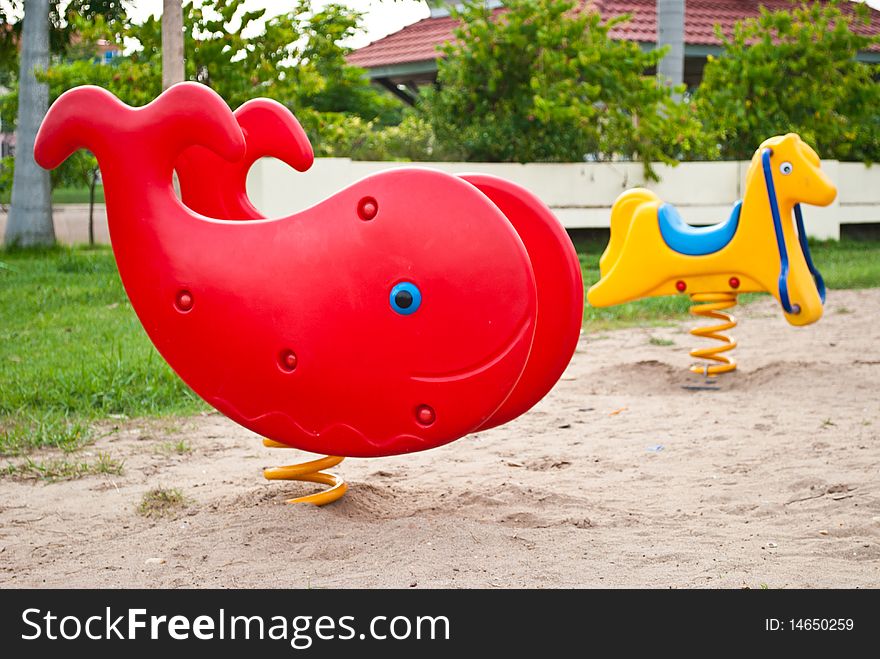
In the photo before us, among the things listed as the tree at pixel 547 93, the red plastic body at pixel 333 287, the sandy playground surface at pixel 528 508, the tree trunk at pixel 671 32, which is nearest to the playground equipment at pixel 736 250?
the sandy playground surface at pixel 528 508

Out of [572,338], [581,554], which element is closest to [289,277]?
[572,338]

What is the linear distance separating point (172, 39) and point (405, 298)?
21.0 ft

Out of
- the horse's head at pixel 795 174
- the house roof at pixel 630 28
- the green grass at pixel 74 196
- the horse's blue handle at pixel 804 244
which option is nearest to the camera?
the horse's head at pixel 795 174

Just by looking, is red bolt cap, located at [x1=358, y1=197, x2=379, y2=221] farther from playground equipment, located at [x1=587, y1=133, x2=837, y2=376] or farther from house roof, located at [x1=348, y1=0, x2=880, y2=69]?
house roof, located at [x1=348, y1=0, x2=880, y2=69]

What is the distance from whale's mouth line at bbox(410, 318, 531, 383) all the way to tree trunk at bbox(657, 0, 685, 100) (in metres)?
14.3

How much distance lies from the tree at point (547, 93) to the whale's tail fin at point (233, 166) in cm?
1174

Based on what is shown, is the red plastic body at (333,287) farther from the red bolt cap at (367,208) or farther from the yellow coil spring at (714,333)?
the yellow coil spring at (714,333)

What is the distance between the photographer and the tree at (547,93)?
15977 mm

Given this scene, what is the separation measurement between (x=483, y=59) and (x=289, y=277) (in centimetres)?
1326

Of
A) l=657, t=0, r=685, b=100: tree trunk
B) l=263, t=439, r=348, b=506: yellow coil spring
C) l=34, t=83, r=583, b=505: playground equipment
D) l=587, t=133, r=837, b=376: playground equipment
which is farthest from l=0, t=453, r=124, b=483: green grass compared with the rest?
l=657, t=0, r=685, b=100: tree trunk

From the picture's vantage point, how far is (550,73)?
16.2 metres

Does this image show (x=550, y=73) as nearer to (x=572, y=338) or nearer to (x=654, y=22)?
(x=654, y=22)

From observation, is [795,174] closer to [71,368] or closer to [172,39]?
[71,368]

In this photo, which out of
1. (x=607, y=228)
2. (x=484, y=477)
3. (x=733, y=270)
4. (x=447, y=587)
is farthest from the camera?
(x=607, y=228)
